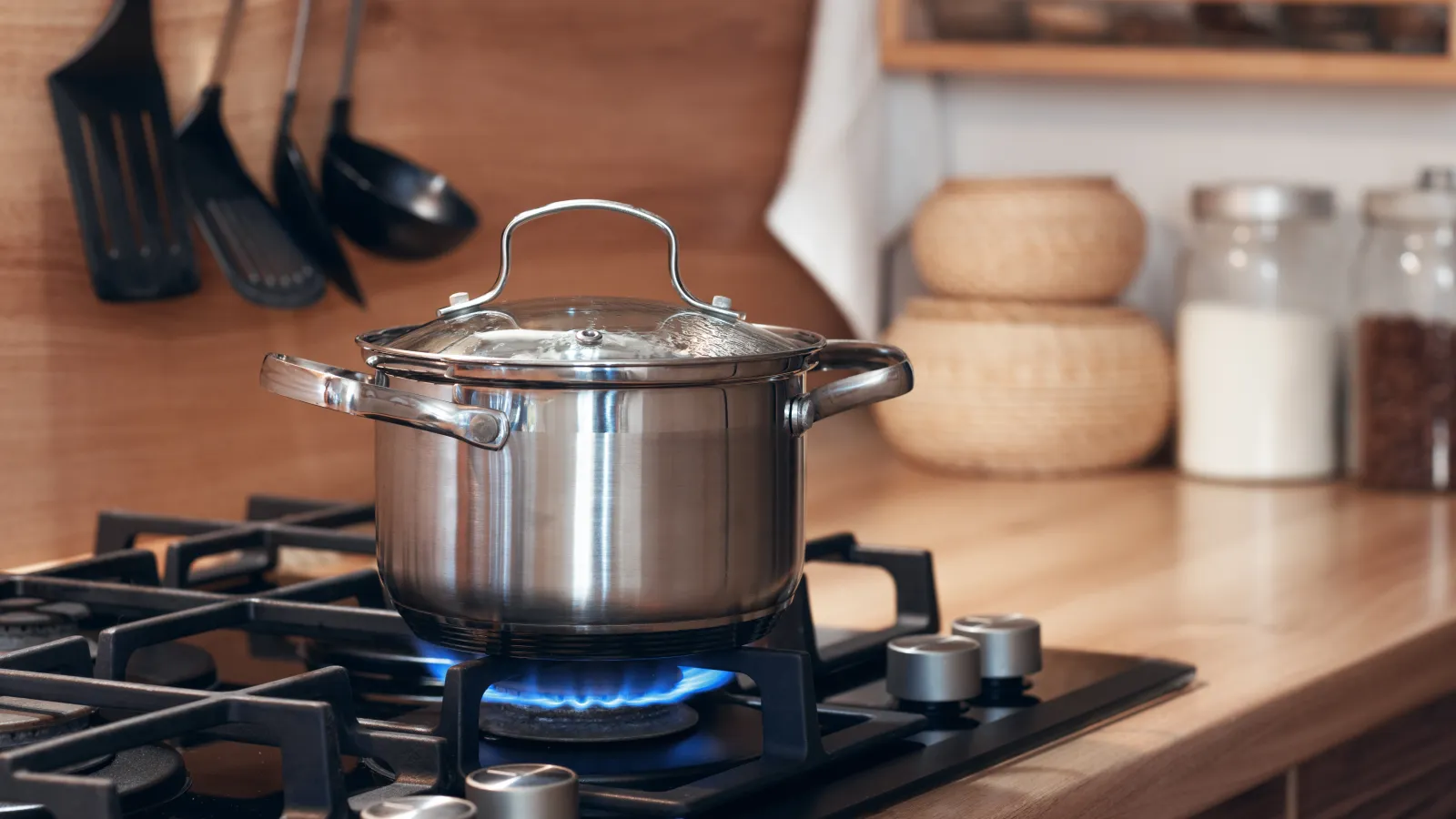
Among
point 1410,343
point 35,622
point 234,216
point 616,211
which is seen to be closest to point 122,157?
point 234,216

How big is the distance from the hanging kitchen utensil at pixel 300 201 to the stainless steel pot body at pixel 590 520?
54 cm

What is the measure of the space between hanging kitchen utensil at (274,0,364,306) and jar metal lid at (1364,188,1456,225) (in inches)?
32.8

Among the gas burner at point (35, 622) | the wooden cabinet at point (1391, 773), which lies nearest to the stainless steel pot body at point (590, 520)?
→ the gas burner at point (35, 622)

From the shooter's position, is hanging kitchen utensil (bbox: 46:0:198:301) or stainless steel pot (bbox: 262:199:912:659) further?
hanging kitchen utensil (bbox: 46:0:198:301)

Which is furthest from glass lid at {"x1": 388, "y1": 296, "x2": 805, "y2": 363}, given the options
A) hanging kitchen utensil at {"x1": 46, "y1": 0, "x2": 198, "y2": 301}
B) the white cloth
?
the white cloth

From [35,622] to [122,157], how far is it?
1.17ft

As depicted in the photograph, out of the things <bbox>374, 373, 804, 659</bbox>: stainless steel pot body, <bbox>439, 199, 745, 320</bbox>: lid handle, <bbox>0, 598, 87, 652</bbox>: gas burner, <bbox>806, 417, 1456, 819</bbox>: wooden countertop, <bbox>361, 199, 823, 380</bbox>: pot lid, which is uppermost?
<bbox>439, 199, 745, 320</bbox>: lid handle

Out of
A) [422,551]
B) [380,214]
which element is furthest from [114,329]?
[422,551]

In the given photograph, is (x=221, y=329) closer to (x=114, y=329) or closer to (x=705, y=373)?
(x=114, y=329)

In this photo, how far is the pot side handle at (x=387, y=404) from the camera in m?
0.69

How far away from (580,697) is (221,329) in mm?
600

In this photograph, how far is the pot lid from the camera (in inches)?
27.8

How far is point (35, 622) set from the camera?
906 mm

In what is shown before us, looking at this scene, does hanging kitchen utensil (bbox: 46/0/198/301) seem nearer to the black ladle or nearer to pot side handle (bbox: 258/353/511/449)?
the black ladle
